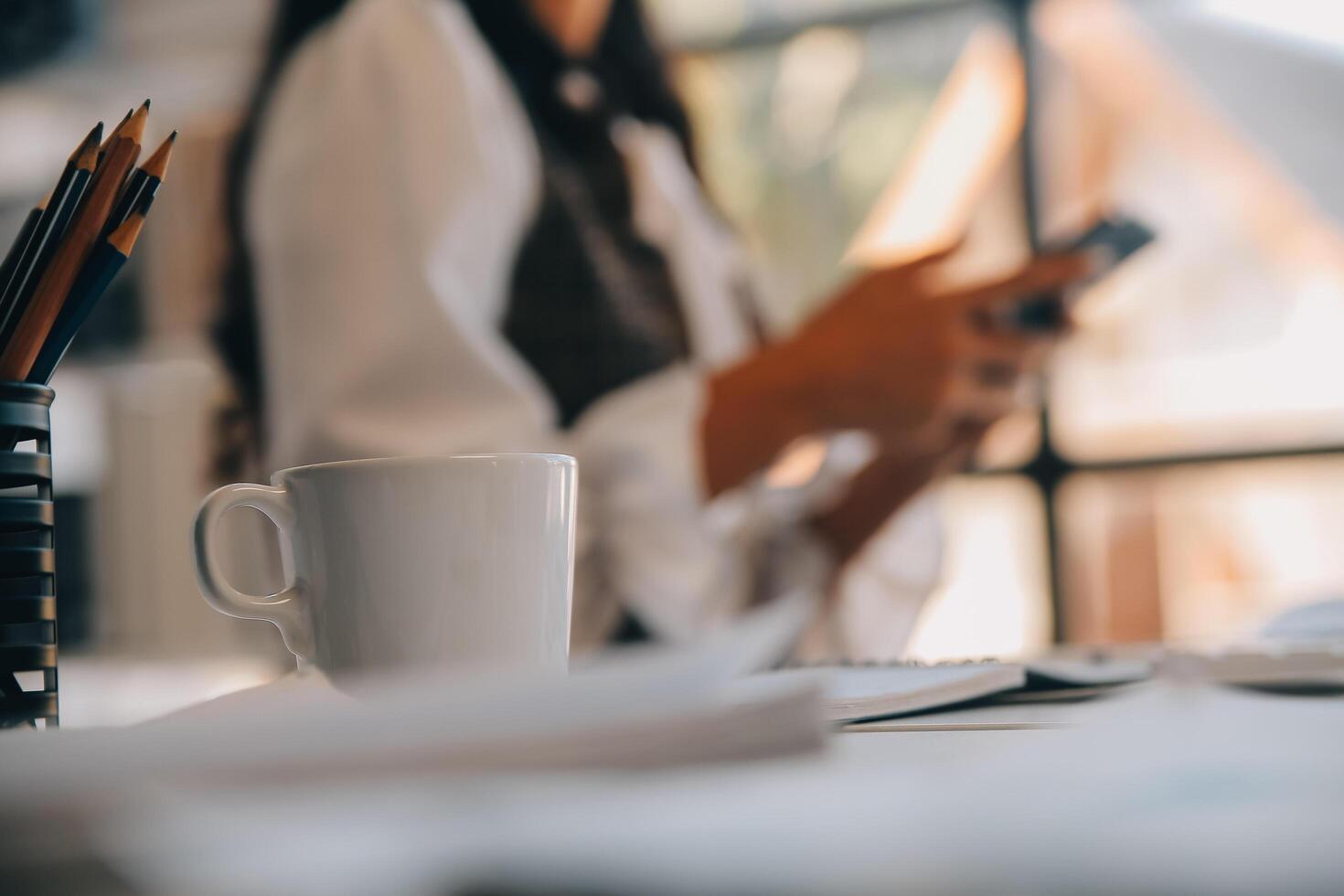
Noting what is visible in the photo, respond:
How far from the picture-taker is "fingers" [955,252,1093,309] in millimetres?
596

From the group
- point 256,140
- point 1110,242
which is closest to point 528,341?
point 256,140

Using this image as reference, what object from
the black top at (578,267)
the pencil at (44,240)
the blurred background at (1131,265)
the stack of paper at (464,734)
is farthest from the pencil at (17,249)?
the blurred background at (1131,265)

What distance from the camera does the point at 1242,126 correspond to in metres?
1.57

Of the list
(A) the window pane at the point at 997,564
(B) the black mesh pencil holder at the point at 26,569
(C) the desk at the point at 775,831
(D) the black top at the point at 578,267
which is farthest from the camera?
(A) the window pane at the point at 997,564

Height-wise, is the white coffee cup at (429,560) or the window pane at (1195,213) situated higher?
the window pane at (1195,213)

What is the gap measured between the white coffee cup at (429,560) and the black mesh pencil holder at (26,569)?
5 cm

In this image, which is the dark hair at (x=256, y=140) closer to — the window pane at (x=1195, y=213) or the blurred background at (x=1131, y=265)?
the blurred background at (x=1131, y=265)

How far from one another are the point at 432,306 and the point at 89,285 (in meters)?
0.40

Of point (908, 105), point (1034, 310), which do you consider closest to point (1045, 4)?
point (908, 105)

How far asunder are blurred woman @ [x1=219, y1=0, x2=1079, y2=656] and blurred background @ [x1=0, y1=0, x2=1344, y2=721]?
798mm

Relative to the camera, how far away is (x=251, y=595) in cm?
25

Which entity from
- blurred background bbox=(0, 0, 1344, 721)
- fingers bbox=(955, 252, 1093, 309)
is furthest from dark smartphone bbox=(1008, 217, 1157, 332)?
blurred background bbox=(0, 0, 1344, 721)

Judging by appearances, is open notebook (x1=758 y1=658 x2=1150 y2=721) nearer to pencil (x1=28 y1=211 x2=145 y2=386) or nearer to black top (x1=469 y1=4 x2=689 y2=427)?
pencil (x1=28 y1=211 x2=145 y2=386)

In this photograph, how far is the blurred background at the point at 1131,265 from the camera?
153 centimetres
